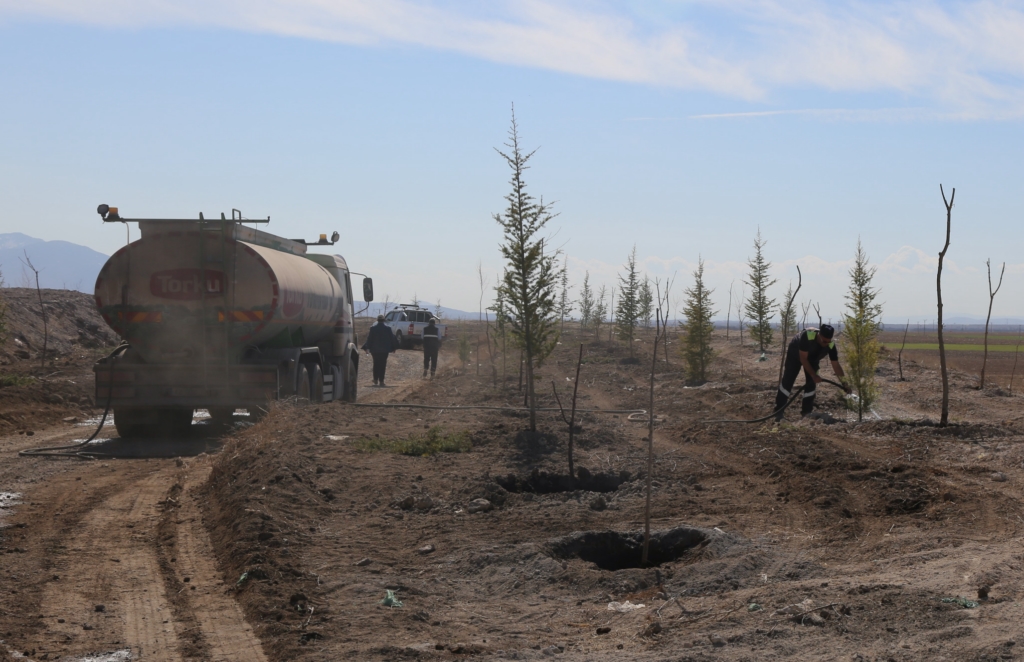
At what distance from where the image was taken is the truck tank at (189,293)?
1393 centimetres

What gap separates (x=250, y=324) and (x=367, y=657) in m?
10.1

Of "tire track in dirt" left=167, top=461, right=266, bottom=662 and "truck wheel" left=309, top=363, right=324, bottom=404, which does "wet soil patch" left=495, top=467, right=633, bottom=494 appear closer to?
"tire track in dirt" left=167, top=461, right=266, bottom=662

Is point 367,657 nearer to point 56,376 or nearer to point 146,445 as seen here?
point 146,445

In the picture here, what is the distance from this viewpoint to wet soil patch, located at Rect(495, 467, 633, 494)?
394 inches

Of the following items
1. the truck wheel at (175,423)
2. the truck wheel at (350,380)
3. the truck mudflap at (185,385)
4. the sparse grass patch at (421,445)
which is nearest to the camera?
the sparse grass patch at (421,445)

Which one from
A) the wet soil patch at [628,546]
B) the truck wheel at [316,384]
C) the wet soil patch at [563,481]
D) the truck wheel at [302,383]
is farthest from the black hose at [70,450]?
the wet soil patch at [628,546]

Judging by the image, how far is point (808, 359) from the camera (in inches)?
573

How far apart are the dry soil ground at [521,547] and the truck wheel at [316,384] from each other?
3.67 metres

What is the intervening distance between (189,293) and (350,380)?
22.3ft

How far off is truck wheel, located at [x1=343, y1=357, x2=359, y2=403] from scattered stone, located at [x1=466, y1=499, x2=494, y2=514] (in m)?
11.7

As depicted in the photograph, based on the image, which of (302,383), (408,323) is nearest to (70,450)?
(302,383)

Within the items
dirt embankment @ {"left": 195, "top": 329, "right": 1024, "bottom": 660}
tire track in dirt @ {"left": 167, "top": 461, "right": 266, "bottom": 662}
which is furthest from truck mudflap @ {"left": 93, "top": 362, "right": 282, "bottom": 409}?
tire track in dirt @ {"left": 167, "top": 461, "right": 266, "bottom": 662}

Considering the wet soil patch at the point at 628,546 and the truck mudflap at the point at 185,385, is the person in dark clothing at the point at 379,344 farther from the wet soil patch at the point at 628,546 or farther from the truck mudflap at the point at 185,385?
the wet soil patch at the point at 628,546

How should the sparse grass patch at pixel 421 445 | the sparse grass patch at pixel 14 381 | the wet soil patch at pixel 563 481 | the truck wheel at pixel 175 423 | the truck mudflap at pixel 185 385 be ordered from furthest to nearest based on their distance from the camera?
1. the sparse grass patch at pixel 14 381
2. the truck wheel at pixel 175 423
3. the truck mudflap at pixel 185 385
4. the sparse grass patch at pixel 421 445
5. the wet soil patch at pixel 563 481
